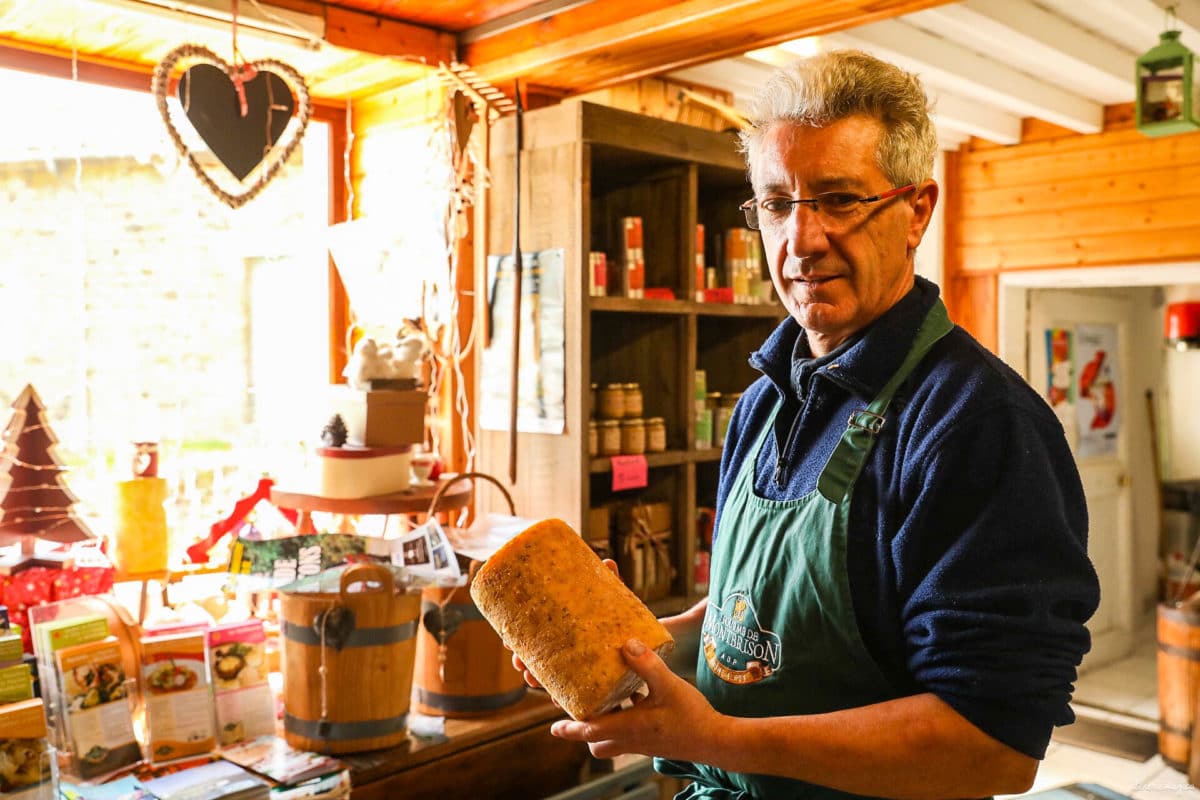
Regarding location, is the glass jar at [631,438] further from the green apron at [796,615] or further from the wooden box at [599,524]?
the green apron at [796,615]

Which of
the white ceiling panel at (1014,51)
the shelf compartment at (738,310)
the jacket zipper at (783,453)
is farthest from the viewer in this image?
A: the white ceiling panel at (1014,51)

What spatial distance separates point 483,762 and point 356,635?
49 centimetres

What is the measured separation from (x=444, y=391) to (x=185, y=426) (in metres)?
0.75

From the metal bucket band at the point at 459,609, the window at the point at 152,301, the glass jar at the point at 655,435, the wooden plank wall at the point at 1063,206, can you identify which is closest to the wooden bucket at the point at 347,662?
the metal bucket band at the point at 459,609

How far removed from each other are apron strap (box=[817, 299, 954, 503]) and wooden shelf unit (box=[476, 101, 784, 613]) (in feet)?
4.84

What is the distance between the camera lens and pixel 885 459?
128 centimetres

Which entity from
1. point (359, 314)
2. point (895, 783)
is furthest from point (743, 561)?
point (359, 314)

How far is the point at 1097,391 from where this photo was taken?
6.58 m

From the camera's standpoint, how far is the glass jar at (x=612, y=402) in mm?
2955

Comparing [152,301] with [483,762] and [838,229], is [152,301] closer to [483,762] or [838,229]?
[483,762]

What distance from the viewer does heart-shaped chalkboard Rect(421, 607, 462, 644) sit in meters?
2.34

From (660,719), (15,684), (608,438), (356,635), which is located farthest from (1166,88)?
(15,684)

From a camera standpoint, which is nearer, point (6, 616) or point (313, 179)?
point (6, 616)

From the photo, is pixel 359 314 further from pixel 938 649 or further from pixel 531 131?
pixel 938 649
